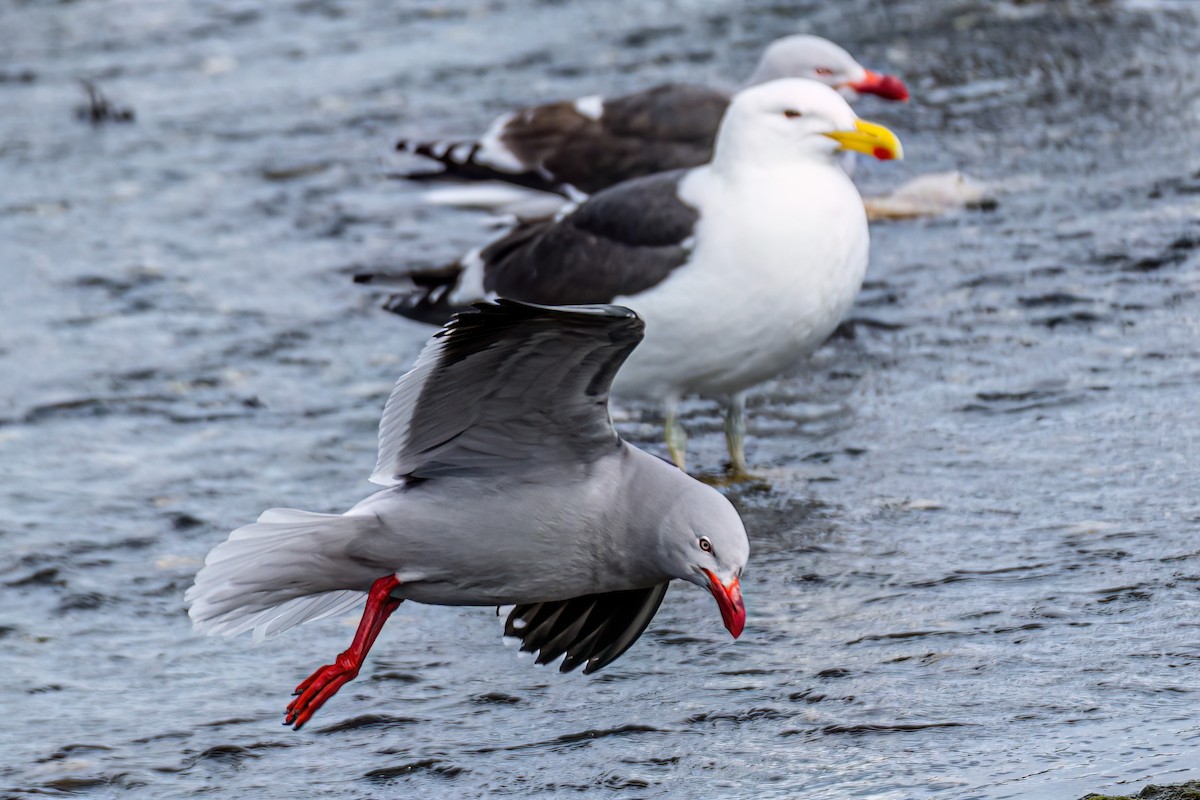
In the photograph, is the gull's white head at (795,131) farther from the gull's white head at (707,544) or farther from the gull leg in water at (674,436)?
the gull's white head at (707,544)

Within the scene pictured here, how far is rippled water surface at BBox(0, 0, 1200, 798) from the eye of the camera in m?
4.67

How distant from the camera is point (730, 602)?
4.31m

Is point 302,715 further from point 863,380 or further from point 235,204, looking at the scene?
point 235,204

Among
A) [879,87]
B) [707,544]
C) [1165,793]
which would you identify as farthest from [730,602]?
[879,87]

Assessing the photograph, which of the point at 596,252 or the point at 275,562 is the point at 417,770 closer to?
the point at 275,562

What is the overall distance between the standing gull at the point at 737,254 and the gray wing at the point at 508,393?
127 cm

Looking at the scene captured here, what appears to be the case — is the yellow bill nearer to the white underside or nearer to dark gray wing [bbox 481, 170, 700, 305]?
the white underside

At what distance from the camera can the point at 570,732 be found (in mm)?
4754

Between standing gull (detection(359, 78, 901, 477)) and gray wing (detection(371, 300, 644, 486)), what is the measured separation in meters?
1.27

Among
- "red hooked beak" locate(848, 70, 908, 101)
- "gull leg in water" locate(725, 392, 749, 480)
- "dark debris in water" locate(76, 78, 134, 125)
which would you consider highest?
"red hooked beak" locate(848, 70, 908, 101)

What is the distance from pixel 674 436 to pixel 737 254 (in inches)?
29.4

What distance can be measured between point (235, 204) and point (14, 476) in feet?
10.1

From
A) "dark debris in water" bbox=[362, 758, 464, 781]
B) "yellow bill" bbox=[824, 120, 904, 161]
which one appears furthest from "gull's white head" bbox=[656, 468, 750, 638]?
"yellow bill" bbox=[824, 120, 904, 161]

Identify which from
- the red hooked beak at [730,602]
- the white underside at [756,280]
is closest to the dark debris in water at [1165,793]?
the red hooked beak at [730,602]
